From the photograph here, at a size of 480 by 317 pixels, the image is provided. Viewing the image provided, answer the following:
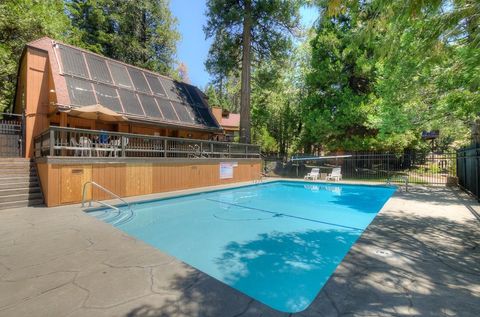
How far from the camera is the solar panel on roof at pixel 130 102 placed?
43.8 ft

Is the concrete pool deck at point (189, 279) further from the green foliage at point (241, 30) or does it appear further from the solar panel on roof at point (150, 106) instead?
the green foliage at point (241, 30)

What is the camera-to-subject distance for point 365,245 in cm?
451

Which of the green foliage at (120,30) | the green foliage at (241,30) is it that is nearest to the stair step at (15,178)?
the green foliage at (241,30)

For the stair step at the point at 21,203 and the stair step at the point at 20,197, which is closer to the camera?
the stair step at the point at 21,203

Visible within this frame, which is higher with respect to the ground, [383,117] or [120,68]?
[120,68]

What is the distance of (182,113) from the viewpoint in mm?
16219

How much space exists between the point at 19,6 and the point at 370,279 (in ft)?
80.8

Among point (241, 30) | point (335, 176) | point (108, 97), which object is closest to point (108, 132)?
point (108, 97)

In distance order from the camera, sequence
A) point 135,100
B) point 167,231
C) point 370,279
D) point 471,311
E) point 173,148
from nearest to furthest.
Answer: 1. point 471,311
2. point 370,279
3. point 167,231
4. point 173,148
5. point 135,100

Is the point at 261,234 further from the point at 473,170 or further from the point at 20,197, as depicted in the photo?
the point at 473,170

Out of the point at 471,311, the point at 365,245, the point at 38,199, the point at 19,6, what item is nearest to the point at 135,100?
the point at 38,199

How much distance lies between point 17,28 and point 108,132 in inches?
556

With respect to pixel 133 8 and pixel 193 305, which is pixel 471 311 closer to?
pixel 193 305

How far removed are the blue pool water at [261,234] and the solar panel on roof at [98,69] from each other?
7.96m
